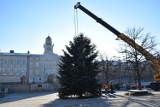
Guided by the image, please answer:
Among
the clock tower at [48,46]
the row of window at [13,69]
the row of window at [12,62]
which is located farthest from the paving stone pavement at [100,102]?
the clock tower at [48,46]

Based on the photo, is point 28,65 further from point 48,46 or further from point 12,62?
point 48,46

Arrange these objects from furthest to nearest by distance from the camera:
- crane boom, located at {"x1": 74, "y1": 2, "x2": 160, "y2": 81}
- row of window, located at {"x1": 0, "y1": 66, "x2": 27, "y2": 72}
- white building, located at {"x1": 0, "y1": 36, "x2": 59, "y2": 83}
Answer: row of window, located at {"x1": 0, "y1": 66, "x2": 27, "y2": 72}
white building, located at {"x1": 0, "y1": 36, "x2": 59, "y2": 83}
crane boom, located at {"x1": 74, "y1": 2, "x2": 160, "y2": 81}

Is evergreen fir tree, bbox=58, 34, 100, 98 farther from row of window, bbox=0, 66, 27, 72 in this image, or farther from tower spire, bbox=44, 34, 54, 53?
tower spire, bbox=44, 34, 54, 53

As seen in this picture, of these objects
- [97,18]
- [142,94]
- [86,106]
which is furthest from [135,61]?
[86,106]

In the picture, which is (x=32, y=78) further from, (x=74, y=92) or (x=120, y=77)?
(x=74, y=92)

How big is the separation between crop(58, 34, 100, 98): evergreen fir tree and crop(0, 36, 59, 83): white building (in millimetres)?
62005

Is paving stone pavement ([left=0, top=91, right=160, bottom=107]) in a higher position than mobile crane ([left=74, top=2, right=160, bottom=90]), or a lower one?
lower

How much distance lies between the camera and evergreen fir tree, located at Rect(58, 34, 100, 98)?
97.6 ft

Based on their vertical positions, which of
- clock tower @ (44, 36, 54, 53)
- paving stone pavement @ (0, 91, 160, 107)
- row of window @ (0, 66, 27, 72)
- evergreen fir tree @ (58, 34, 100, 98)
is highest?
clock tower @ (44, 36, 54, 53)

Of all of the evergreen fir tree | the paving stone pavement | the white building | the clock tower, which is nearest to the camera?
the paving stone pavement

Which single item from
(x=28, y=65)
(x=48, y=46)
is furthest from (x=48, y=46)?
(x=28, y=65)

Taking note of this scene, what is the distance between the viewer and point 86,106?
20359 millimetres

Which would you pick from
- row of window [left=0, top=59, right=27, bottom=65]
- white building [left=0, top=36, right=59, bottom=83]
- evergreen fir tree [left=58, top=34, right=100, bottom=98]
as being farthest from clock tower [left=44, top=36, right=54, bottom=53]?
evergreen fir tree [left=58, top=34, right=100, bottom=98]

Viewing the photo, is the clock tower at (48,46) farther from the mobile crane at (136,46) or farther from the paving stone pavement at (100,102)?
the mobile crane at (136,46)
